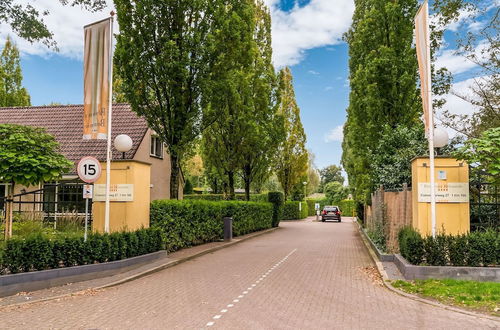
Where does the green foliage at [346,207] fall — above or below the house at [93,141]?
below

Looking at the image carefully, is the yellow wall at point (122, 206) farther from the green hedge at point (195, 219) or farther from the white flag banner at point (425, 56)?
the white flag banner at point (425, 56)

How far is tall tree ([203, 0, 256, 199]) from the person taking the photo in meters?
16.6

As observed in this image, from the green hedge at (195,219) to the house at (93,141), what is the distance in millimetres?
5152

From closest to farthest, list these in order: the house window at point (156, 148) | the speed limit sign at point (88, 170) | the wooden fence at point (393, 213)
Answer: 1. the speed limit sign at point (88, 170)
2. the wooden fence at point (393, 213)
3. the house window at point (156, 148)

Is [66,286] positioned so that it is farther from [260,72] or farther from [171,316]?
[260,72]

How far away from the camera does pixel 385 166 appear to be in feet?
58.6

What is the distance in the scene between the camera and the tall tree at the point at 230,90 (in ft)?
54.6

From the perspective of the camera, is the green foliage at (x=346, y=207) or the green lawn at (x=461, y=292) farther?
the green foliage at (x=346, y=207)

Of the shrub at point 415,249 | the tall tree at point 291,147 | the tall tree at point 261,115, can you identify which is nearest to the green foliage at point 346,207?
the tall tree at point 291,147

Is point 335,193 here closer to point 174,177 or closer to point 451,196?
point 174,177

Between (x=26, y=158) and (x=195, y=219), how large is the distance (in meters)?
7.51

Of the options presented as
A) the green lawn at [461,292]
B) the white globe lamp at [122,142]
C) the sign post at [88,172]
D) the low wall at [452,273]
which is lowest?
the green lawn at [461,292]

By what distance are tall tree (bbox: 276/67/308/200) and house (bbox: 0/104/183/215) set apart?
16614 millimetres

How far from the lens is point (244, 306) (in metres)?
7.47
